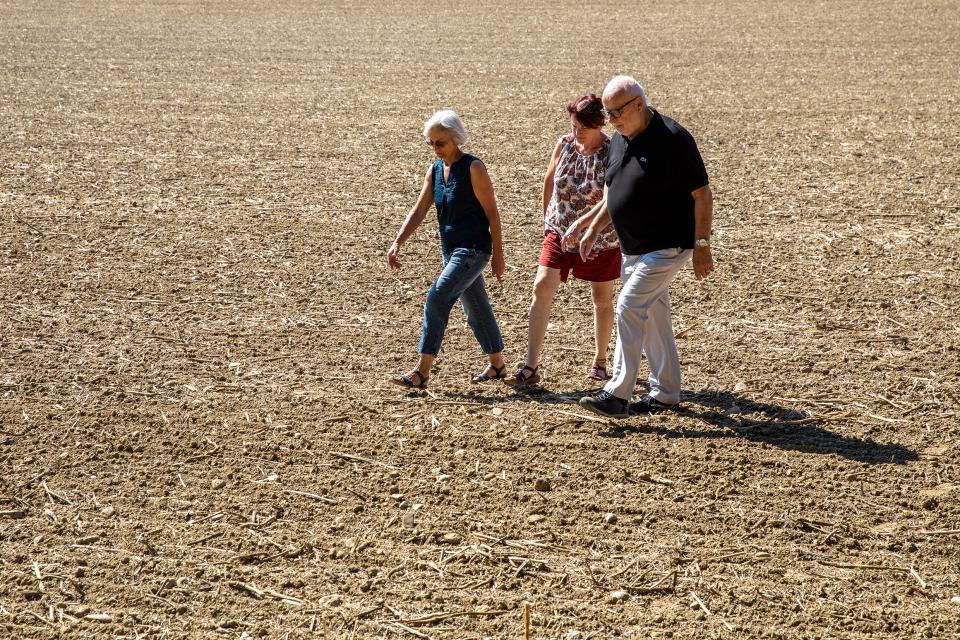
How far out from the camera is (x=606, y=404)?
5.98 m

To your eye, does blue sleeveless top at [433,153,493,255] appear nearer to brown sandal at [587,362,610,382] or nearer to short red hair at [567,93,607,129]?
short red hair at [567,93,607,129]

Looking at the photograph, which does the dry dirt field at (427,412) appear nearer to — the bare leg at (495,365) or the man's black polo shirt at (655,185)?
the bare leg at (495,365)

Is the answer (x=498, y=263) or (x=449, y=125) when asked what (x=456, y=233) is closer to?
(x=498, y=263)

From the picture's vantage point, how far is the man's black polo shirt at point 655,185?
5.55m

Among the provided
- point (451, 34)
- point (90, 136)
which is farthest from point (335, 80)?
point (451, 34)

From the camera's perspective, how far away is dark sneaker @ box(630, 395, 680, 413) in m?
6.24

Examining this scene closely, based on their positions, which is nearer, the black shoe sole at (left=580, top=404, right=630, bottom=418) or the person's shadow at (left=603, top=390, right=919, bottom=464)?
the person's shadow at (left=603, top=390, right=919, bottom=464)

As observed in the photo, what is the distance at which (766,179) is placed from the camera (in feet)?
39.0

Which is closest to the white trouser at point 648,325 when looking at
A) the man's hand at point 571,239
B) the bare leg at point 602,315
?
the man's hand at point 571,239

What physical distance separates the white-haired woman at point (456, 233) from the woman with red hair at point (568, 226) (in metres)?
0.31

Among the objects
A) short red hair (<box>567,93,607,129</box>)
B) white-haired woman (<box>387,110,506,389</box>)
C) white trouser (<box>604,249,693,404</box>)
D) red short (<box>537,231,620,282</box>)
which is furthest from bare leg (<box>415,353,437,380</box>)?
short red hair (<box>567,93,607,129</box>)

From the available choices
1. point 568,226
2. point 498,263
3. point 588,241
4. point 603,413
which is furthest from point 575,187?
point 603,413

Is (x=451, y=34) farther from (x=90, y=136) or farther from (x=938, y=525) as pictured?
(x=938, y=525)

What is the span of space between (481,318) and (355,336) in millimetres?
1243
